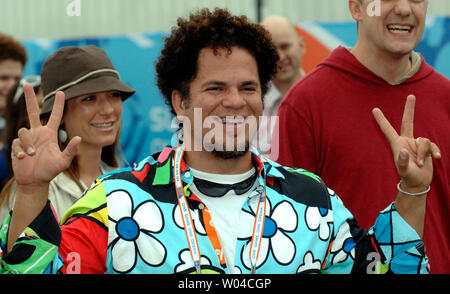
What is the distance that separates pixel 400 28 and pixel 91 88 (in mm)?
1652

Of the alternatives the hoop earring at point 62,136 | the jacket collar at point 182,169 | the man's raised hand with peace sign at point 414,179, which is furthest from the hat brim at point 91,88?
the man's raised hand with peace sign at point 414,179

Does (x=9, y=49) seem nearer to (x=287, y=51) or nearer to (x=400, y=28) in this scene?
(x=287, y=51)

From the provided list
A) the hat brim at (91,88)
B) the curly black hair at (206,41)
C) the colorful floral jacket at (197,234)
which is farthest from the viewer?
the hat brim at (91,88)

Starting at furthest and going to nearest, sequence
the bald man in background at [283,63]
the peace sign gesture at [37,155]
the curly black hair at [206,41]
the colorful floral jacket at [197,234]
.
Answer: the bald man in background at [283,63] → the curly black hair at [206,41] → the colorful floral jacket at [197,234] → the peace sign gesture at [37,155]

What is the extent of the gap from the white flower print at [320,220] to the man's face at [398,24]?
1157 millimetres

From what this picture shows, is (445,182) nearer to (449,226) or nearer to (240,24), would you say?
(449,226)

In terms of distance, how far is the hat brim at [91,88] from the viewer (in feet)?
11.4

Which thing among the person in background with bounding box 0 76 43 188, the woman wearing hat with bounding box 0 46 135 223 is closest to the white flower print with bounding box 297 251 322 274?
the woman wearing hat with bounding box 0 46 135 223

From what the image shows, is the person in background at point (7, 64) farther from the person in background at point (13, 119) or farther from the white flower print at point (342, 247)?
the white flower print at point (342, 247)

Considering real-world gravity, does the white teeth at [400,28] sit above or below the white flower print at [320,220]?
above

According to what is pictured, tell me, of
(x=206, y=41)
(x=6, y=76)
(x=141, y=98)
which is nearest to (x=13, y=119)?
(x=206, y=41)

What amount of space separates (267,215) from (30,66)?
481 centimetres

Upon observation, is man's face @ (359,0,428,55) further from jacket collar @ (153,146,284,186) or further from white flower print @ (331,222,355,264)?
white flower print @ (331,222,355,264)

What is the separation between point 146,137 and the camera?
610 centimetres
